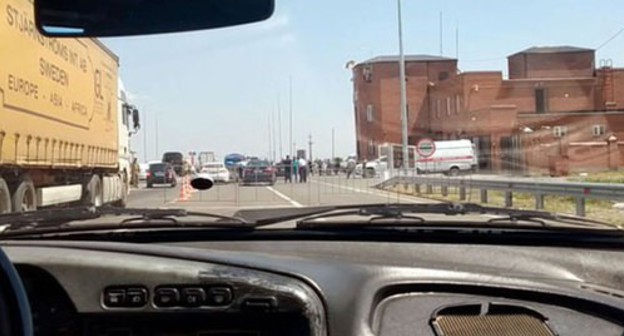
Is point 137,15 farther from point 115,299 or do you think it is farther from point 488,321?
point 488,321

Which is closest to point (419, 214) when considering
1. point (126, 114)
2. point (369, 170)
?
point (369, 170)

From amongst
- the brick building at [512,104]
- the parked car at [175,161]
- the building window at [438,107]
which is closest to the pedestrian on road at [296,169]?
the parked car at [175,161]

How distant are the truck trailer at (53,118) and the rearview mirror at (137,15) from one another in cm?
762

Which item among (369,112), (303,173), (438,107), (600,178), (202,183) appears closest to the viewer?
(202,183)

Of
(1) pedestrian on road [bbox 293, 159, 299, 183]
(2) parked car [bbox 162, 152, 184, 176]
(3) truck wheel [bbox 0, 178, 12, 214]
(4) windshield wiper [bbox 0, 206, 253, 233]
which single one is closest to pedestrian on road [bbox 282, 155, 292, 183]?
(1) pedestrian on road [bbox 293, 159, 299, 183]

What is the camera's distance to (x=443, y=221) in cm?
436

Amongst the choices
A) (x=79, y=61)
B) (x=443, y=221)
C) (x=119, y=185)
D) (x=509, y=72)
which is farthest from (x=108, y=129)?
(x=509, y=72)

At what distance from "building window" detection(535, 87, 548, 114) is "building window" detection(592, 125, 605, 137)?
3924mm

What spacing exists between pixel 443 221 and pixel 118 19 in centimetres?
223

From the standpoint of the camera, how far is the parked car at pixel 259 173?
2535 cm

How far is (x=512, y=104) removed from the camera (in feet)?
225

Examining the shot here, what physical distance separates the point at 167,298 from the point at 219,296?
18 centimetres

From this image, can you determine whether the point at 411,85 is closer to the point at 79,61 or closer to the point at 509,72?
the point at 509,72

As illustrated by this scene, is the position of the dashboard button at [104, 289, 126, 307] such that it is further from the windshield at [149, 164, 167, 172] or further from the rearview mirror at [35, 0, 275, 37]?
the windshield at [149, 164, 167, 172]
